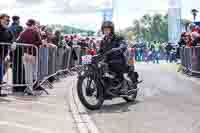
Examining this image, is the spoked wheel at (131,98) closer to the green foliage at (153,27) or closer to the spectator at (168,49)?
the spectator at (168,49)

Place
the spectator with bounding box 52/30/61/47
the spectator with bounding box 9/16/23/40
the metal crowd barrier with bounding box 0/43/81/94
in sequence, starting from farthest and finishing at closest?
the spectator with bounding box 52/30/61/47
the spectator with bounding box 9/16/23/40
the metal crowd barrier with bounding box 0/43/81/94

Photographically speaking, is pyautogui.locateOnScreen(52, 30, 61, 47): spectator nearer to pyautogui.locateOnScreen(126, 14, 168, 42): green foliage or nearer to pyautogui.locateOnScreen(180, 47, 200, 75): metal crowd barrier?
pyautogui.locateOnScreen(180, 47, 200, 75): metal crowd barrier

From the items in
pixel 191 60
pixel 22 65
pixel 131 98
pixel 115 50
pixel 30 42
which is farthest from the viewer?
pixel 191 60

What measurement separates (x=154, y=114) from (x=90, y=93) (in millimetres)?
1489

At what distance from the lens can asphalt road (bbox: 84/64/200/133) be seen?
8320 mm

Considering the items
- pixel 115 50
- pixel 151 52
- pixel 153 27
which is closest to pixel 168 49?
pixel 151 52

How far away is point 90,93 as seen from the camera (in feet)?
34.7

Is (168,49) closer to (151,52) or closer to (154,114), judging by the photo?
(151,52)

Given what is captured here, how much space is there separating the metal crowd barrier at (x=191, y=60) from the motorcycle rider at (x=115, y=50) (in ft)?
26.0

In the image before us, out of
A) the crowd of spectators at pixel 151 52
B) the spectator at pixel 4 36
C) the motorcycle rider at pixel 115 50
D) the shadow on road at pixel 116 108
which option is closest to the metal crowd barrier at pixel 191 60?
the shadow on road at pixel 116 108

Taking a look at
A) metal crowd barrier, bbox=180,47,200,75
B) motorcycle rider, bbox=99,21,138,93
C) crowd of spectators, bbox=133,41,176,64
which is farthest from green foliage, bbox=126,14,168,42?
motorcycle rider, bbox=99,21,138,93

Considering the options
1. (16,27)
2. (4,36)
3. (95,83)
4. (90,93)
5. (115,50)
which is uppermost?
(16,27)

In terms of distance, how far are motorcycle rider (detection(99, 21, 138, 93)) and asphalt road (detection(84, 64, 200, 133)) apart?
77cm

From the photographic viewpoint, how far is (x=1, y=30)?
12.7 metres
